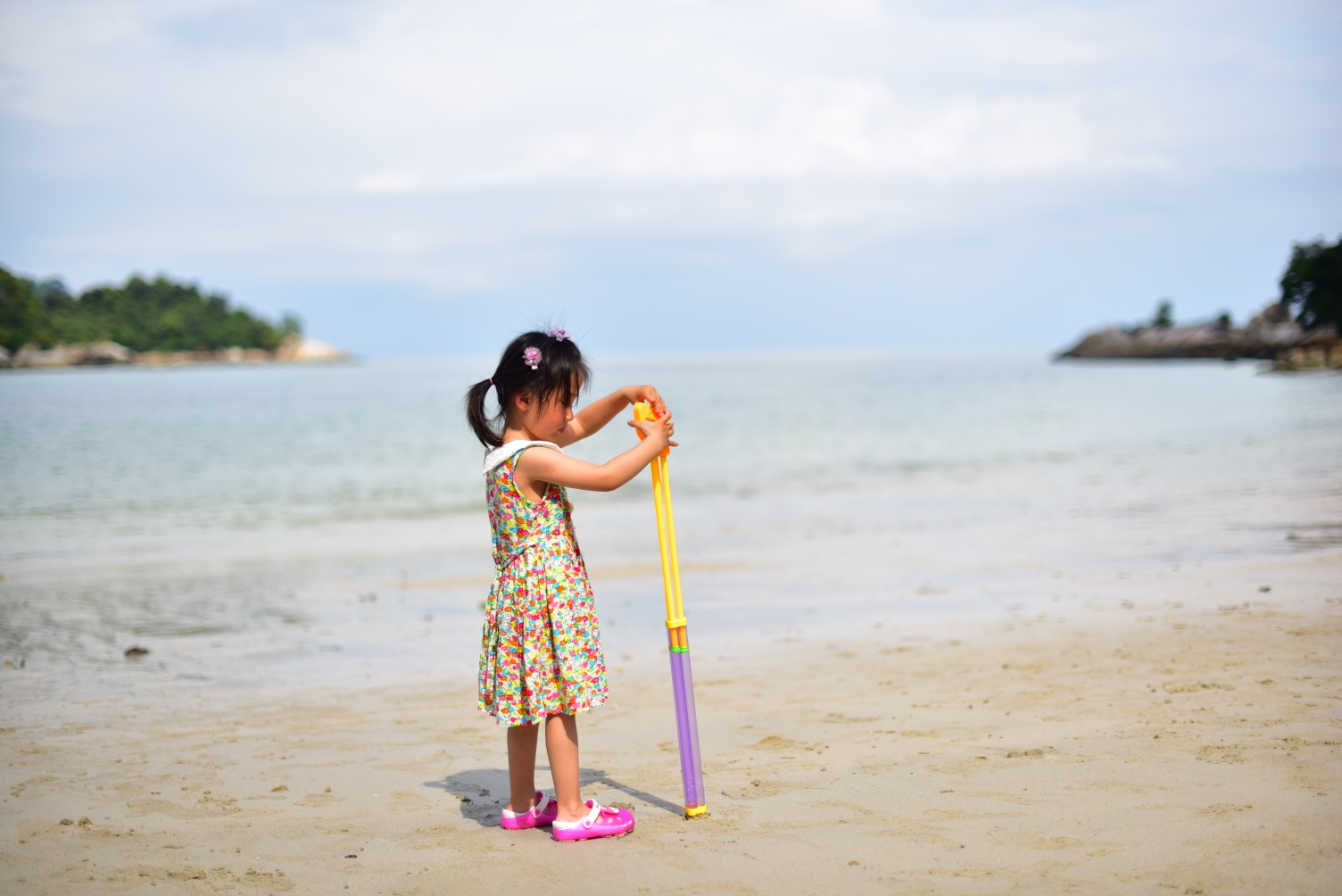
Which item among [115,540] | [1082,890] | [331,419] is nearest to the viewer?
[1082,890]

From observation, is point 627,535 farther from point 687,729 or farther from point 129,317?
point 129,317

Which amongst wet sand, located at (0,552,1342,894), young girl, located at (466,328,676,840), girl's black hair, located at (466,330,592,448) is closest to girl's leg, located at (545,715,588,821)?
young girl, located at (466,328,676,840)

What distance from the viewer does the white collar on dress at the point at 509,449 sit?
11.9 ft

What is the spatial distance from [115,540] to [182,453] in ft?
46.4

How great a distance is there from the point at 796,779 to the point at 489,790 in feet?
3.93

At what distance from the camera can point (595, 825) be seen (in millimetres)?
3580

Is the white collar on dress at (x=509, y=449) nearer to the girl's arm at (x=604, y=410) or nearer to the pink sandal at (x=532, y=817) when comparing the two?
the girl's arm at (x=604, y=410)

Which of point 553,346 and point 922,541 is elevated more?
point 553,346

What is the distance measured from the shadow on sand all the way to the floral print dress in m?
0.55

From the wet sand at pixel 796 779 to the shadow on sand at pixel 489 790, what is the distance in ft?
0.05

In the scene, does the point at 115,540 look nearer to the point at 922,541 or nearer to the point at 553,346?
the point at 922,541

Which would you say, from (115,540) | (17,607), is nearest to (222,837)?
(17,607)

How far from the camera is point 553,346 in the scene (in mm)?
3631

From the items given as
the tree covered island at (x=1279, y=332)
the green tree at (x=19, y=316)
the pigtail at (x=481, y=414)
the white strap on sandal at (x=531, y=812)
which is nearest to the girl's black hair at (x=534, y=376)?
the pigtail at (x=481, y=414)
